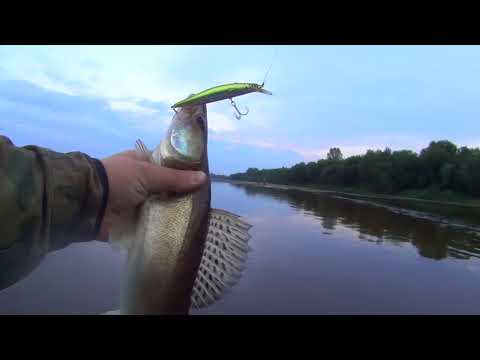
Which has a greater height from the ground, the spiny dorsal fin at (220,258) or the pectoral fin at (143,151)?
the pectoral fin at (143,151)

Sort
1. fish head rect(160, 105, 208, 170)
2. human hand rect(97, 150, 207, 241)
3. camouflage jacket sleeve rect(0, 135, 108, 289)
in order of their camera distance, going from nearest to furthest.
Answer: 1. camouflage jacket sleeve rect(0, 135, 108, 289)
2. human hand rect(97, 150, 207, 241)
3. fish head rect(160, 105, 208, 170)

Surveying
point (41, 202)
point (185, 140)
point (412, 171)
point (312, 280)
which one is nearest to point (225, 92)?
point (185, 140)

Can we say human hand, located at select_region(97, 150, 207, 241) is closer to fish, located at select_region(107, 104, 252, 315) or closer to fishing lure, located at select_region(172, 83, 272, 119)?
fish, located at select_region(107, 104, 252, 315)

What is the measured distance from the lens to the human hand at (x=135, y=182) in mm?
2328

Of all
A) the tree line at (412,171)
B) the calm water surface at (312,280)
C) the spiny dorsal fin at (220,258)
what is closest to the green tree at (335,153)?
the tree line at (412,171)

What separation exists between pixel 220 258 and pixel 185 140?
3.05 ft

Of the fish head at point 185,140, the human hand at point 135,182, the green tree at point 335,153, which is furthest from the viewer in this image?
the green tree at point 335,153

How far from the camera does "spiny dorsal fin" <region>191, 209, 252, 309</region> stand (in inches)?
104

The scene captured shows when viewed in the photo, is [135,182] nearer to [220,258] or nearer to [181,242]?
[181,242]

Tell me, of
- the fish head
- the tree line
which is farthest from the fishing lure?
the tree line

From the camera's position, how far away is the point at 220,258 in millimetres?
2646

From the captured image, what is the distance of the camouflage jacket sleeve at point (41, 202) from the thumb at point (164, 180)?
0.28 metres

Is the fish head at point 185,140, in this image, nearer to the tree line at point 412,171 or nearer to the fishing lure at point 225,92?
the fishing lure at point 225,92

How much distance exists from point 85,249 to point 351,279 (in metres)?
6.89
